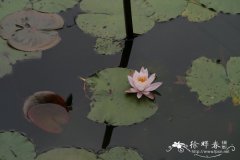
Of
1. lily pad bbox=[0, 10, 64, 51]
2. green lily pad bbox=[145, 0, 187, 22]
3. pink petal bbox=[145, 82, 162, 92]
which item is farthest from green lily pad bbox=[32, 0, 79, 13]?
pink petal bbox=[145, 82, 162, 92]

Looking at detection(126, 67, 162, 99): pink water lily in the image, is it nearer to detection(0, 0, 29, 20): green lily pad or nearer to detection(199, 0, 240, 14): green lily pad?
detection(199, 0, 240, 14): green lily pad

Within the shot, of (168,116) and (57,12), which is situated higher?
(57,12)

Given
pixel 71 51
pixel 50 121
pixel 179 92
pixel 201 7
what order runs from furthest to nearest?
pixel 201 7 → pixel 71 51 → pixel 179 92 → pixel 50 121

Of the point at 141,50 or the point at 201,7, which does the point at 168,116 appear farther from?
the point at 201,7

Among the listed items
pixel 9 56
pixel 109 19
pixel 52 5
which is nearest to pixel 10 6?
pixel 52 5

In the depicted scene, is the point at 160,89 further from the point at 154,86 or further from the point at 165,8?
the point at 165,8

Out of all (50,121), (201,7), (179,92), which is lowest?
(50,121)

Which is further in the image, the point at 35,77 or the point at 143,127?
the point at 35,77

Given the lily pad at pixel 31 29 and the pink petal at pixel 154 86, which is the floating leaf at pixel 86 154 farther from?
the lily pad at pixel 31 29

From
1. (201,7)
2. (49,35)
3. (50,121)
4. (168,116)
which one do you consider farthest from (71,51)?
(201,7)
